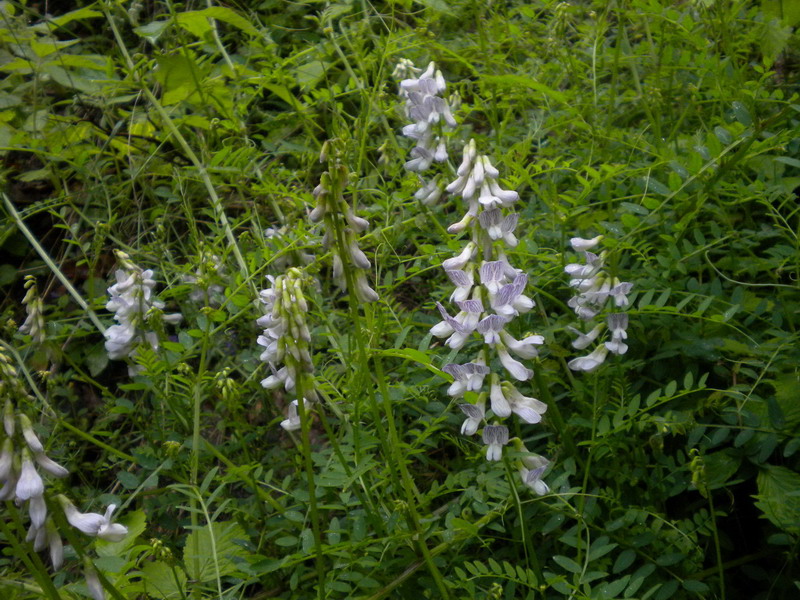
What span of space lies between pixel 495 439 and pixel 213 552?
0.73 meters

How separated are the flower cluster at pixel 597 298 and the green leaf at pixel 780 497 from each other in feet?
1.47

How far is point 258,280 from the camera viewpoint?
239 centimetres

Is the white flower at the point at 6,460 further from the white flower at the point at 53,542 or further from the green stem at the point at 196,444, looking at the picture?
the green stem at the point at 196,444

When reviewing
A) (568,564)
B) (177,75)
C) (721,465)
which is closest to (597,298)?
(721,465)

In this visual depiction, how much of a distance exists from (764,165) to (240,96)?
6.73 feet

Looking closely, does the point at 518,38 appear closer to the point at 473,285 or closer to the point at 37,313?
the point at 473,285

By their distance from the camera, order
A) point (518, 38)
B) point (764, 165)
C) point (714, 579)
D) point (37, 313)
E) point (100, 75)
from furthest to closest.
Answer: point (100, 75), point (518, 38), point (764, 165), point (37, 313), point (714, 579)

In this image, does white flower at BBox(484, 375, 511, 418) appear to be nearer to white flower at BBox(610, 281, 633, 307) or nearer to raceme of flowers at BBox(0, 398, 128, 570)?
white flower at BBox(610, 281, 633, 307)

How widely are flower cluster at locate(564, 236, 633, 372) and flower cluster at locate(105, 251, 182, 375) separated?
1200 mm

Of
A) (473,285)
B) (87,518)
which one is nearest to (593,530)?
(473,285)

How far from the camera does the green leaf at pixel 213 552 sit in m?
1.83

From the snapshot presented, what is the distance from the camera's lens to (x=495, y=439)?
5.22ft

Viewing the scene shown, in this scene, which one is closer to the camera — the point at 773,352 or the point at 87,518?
the point at 87,518

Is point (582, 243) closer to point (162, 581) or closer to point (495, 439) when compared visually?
point (495, 439)
